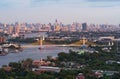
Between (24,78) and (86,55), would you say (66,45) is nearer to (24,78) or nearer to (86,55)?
(86,55)

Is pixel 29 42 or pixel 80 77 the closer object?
pixel 80 77

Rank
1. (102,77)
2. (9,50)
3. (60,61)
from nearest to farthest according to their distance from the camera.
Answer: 1. (102,77)
2. (60,61)
3. (9,50)

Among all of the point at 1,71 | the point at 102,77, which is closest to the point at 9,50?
the point at 1,71

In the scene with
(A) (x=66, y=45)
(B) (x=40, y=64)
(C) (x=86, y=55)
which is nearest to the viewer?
(B) (x=40, y=64)

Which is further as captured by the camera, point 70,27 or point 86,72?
point 70,27

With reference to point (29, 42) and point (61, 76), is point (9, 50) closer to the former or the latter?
point (29, 42)

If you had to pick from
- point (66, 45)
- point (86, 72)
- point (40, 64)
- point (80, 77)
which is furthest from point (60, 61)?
point (66, 45)

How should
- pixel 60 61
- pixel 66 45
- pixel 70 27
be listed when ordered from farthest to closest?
pixel 70 27, pixel 66 45, pixel 60 61

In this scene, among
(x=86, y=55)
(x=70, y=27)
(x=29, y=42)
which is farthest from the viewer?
(x=70, y=27)
